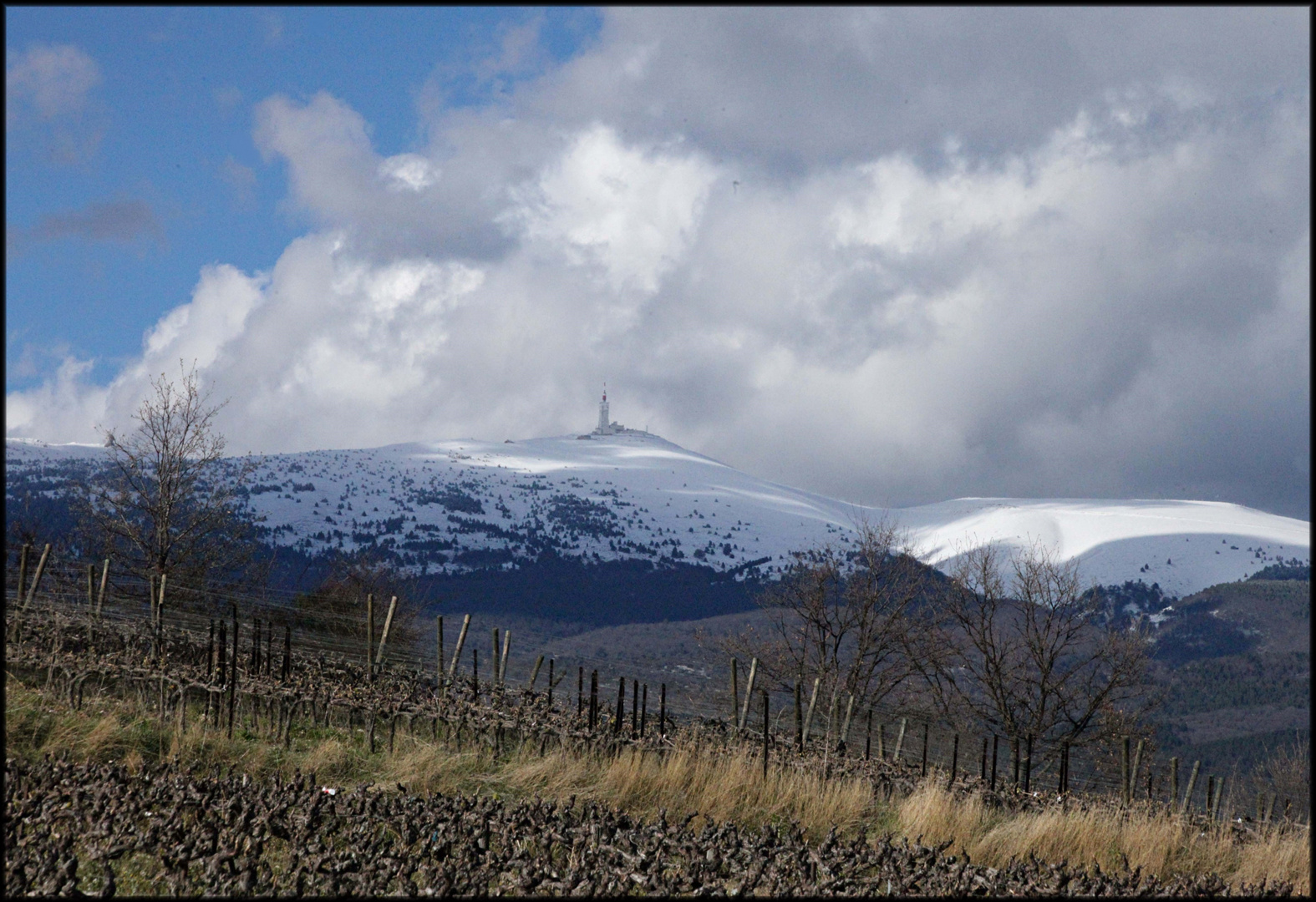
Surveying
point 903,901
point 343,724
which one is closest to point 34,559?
point 343,724

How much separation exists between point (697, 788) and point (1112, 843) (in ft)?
12.4

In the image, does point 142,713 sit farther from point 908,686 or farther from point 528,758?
point 908,686

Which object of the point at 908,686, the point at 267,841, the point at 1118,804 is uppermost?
the point at 267,841

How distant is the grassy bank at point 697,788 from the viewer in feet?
27.9

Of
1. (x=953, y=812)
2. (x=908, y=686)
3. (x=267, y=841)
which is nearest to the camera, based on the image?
(x=267, y=841)

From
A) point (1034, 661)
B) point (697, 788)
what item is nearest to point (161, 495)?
point (697, 788)

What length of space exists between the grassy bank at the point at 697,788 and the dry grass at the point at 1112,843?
0.8 inches

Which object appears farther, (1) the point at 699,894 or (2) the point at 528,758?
(2) the point at 528,758

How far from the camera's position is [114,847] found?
557 cm

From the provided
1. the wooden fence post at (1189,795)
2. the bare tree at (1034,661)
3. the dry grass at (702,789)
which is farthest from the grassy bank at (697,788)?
the bare tree at (1034,661)

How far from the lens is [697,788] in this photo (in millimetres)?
10023

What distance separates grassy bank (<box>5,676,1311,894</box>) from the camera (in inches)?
335

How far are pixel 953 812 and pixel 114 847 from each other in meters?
7.36

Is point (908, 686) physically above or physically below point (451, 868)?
below
